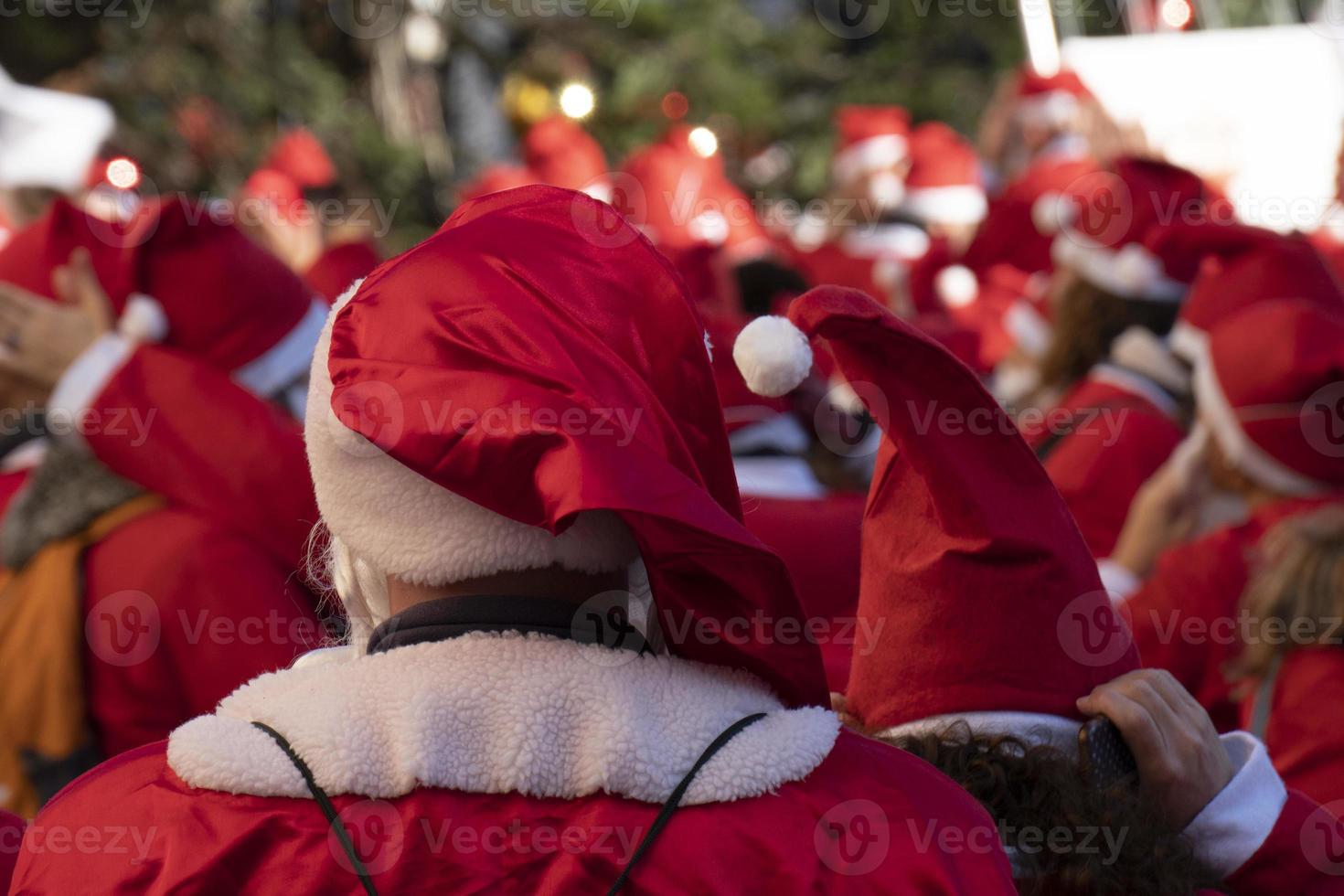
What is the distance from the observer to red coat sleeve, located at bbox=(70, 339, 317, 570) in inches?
117

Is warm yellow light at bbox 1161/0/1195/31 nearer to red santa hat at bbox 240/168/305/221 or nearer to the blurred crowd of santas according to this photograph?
the blurred crowd of santas

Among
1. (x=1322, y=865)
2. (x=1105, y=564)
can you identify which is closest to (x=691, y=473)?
(x=1322, y=865)

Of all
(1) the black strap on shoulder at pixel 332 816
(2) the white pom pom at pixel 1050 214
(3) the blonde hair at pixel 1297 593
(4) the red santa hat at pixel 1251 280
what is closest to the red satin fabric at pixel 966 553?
(1) the black strap on shoulder at pixel 332 816

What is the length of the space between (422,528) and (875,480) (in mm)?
611

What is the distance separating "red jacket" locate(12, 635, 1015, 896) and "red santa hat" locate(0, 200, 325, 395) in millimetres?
1911

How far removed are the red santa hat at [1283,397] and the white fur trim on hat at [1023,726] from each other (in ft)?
5.56

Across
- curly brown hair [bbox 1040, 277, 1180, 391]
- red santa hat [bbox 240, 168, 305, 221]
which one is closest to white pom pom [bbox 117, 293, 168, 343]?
curly brown hair [bbox 1040, 277, 1180, 391]

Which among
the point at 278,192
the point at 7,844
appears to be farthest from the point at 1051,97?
the point at 7,844

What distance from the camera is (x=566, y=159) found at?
7.82 m

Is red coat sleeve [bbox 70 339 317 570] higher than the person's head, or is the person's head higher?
A: red coat sleeve [bbox 70 339 317 570]

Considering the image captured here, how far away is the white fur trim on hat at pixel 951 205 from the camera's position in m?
9.04

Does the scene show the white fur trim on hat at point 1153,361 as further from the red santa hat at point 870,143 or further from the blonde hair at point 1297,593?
the red santa hat at point 870,143

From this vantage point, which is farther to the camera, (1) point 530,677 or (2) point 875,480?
(2) point 875,480

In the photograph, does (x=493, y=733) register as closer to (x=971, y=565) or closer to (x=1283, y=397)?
(x=971, y=565)
